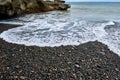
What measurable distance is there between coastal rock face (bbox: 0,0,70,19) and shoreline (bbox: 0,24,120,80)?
31.9ft

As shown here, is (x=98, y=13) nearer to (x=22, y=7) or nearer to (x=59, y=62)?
(x=22, y=7)

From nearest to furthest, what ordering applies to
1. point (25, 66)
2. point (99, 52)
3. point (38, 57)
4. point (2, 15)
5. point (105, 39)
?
point (25, 66) → point (38, 57) → point (99, 52) → point (105, 39) → point (2, 15)

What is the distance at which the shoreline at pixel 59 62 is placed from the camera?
4309 mm

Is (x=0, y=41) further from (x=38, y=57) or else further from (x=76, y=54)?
(x=76, y=54)

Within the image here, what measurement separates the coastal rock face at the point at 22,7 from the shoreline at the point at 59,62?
383 inches

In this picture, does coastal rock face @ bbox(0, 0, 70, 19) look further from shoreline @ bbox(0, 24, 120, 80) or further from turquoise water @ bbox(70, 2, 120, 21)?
shoreline @ bbox(0, 24, 120, 80)

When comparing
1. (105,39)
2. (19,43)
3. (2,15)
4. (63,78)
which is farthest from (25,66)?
(2,15)

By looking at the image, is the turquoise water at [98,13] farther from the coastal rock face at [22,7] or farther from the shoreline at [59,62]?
the shoreline at [59,62]

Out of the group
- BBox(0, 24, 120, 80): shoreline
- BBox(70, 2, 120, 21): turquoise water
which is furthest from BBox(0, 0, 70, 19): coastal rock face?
A: BBox(0, 24, 120, 80): shoreline

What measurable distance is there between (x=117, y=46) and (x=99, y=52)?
3.41 ft

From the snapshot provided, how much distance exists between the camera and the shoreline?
4.31 m

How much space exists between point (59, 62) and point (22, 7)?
16.4 meters

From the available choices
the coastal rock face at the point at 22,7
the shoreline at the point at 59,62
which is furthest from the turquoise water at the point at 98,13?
the shoreline at the point at 59,62

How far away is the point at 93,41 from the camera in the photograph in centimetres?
727
